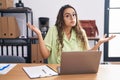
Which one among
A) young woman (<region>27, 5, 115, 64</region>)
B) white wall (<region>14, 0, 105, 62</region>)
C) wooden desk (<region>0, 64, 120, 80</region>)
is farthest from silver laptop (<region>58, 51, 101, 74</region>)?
white wall (<region>14, 0, 105, 62</region>)

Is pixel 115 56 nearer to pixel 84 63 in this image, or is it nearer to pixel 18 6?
pixel 18 6

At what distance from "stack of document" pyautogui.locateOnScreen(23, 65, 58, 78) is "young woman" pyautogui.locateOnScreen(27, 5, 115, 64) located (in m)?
0.38

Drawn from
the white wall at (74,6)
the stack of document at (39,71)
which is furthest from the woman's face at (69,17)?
the white wall at (74,6)

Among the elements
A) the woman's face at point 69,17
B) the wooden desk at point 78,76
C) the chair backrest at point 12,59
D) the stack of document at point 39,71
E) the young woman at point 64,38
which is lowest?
the wooden desk at point 78,76

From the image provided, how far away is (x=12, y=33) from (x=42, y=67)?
1.98 meters

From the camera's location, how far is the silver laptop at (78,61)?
4.51 ft

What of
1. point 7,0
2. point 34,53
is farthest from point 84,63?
point 7,0

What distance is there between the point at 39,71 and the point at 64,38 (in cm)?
60

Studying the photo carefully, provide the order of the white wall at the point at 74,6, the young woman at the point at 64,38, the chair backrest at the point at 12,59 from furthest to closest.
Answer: the white wall at the point at 74,6 → the young woman at the point at 64,38 → the chair backrest at the point at 12,59

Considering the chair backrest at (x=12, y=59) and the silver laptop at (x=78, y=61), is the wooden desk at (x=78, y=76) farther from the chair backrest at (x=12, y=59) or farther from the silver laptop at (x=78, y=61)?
the chair backrest at (x=12, y=59)

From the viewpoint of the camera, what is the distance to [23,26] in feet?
12.6

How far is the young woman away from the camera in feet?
6.59

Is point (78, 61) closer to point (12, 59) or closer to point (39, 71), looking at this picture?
point (39, 71)

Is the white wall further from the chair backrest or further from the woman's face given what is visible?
the chair backrest
